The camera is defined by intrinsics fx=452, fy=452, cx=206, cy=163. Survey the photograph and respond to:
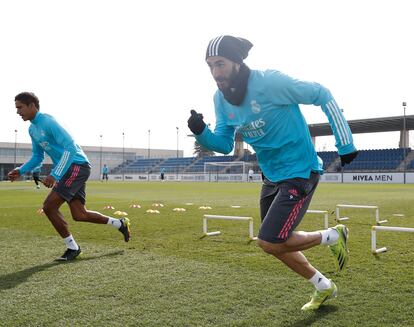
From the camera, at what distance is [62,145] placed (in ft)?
20.4

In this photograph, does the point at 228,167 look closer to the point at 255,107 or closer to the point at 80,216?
the point at 80,216

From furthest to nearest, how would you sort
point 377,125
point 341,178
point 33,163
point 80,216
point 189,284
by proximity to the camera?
point 377,125
point 341,178
point 33,163
point 80,216
point 189,284

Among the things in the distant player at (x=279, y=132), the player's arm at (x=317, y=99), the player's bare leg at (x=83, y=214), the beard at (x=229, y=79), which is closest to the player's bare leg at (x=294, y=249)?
the distant player at (x=279, y=132)

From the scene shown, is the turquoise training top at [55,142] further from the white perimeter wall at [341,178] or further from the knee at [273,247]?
the white perimeter wall at [341,178]

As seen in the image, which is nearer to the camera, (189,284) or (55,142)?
(189,284)

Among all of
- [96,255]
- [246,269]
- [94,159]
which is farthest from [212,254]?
[94,159]

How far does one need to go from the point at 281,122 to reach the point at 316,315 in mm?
1616

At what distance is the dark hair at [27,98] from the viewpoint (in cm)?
623

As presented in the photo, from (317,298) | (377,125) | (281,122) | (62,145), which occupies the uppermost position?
(377,125)

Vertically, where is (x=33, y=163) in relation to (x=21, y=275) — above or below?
above

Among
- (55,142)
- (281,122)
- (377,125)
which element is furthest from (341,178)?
(281,122)

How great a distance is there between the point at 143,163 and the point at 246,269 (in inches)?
2995

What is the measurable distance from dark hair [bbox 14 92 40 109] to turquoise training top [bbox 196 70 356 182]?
3.29 meters

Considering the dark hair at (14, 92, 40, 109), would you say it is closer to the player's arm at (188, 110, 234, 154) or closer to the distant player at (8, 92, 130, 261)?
the distant player at (8, 92, 130, 261)
